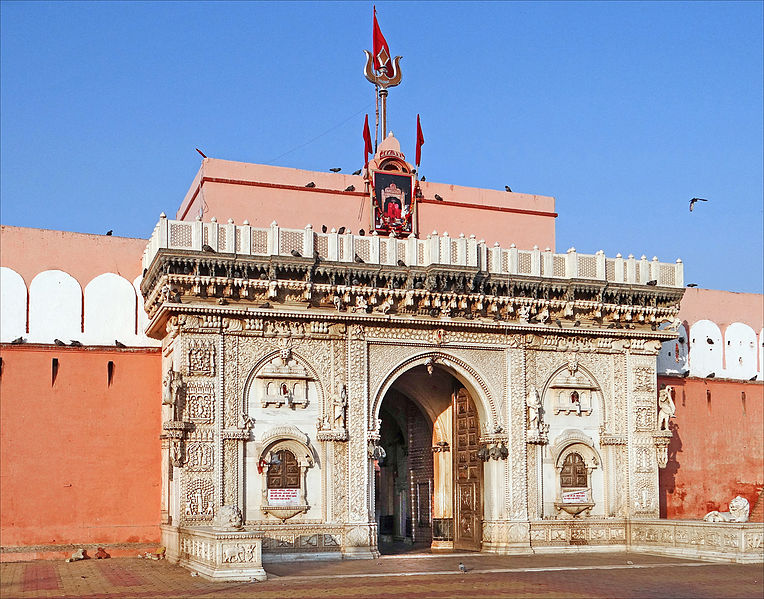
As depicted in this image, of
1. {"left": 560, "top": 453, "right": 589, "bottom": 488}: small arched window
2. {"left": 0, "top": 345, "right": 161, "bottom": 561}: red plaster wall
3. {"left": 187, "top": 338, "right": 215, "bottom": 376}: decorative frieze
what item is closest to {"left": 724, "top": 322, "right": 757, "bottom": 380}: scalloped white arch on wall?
{"left": 560, "top": 453, "right": 589, "bottom": 488}: small arched window

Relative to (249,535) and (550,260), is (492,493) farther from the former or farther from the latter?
(249,535)

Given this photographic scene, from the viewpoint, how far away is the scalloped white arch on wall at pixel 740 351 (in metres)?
24.6

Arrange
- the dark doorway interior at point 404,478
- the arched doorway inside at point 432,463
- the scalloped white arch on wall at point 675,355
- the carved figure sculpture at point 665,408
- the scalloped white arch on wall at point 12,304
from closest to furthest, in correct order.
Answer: the scalloped white arch on wall at point 12,304 < the arched doorway inside at point 432,463 < the carved figure sculpture at point 665,408 < the dark doorway interior at point 404,478 < the scalloped white arch on wall at point 675,355

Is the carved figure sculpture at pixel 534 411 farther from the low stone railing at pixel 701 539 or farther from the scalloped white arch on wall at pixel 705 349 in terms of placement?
the scalloped white arch on wall at pixel 705 349

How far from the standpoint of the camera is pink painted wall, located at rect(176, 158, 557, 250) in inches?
763

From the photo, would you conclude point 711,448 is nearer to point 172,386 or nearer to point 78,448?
point 172,386

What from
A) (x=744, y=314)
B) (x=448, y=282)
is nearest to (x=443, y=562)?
(x=448, y=282)

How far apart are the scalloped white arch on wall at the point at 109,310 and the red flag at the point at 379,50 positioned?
22.0ft

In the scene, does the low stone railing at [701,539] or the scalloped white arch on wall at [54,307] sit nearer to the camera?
the low stone railing at [701,539]

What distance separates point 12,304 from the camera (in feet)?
61.9

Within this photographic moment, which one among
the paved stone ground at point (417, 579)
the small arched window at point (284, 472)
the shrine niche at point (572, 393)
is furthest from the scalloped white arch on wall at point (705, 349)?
the small arched window at point (284, 472)

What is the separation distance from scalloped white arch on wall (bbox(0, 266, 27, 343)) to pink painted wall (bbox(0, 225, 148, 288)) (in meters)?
0.14

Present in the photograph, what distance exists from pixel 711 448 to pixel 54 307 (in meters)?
14.1

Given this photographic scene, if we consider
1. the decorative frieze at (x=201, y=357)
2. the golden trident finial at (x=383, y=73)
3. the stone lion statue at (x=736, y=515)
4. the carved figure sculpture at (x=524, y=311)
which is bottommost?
the stone lion statue at (x=736, y=515)
